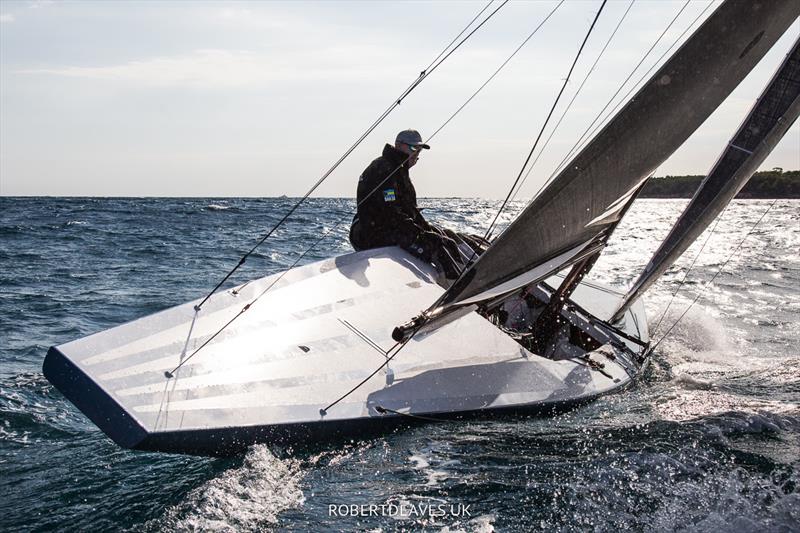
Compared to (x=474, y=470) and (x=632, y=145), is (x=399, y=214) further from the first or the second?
(x=474, y=470)

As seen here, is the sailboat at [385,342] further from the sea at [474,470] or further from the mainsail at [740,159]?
the mainsail at [740,159]

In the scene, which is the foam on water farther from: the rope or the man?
the man

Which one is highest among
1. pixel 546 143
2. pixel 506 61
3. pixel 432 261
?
pixel 506 61

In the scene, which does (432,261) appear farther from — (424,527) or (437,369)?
(424,527)

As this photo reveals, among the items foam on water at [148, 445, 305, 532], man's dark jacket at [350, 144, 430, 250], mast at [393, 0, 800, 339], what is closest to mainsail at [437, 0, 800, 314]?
mast at [393, 0, 800, 339]

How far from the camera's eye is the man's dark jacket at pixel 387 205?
648 centimetres

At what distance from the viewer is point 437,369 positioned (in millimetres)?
5082

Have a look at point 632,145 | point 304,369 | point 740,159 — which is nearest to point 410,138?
point 632,145

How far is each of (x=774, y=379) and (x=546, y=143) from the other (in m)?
3.00

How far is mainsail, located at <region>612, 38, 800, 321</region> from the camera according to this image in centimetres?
646

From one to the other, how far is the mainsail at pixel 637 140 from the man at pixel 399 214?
170cm

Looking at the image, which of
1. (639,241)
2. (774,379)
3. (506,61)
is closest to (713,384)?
(774,379)

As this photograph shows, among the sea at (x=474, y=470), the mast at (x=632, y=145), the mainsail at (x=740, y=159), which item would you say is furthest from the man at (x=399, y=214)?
the mainsail at (x=740, y=159)

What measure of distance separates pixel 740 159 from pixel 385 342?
407 cm
